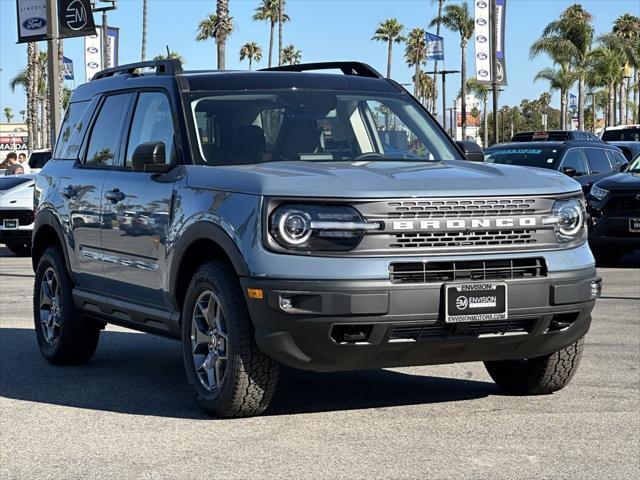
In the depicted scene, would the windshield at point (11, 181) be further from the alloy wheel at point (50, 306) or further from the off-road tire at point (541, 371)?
the off-road tire at point (541, 371)

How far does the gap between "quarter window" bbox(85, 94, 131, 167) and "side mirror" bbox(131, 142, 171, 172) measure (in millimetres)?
1008

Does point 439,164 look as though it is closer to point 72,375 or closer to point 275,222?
point 275,222

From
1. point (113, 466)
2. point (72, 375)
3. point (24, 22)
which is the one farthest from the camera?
point (24, 22)

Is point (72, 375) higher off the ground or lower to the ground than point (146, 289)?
lower

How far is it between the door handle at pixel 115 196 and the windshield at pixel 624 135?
1073 inches

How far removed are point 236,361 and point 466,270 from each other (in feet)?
4.09

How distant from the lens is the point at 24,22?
20.2 m

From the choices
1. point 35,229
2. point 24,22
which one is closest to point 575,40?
point 24,22

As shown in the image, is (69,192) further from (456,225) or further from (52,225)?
(456,225)

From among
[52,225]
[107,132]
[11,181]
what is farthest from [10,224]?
[107,132]

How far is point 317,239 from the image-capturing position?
616cm

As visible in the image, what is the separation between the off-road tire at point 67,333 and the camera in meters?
8.66

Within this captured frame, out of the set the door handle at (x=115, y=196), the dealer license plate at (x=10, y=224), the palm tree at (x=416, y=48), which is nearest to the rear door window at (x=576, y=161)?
the dealer license plate at (x=10, y=224)

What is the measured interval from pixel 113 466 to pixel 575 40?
67.5 metres
